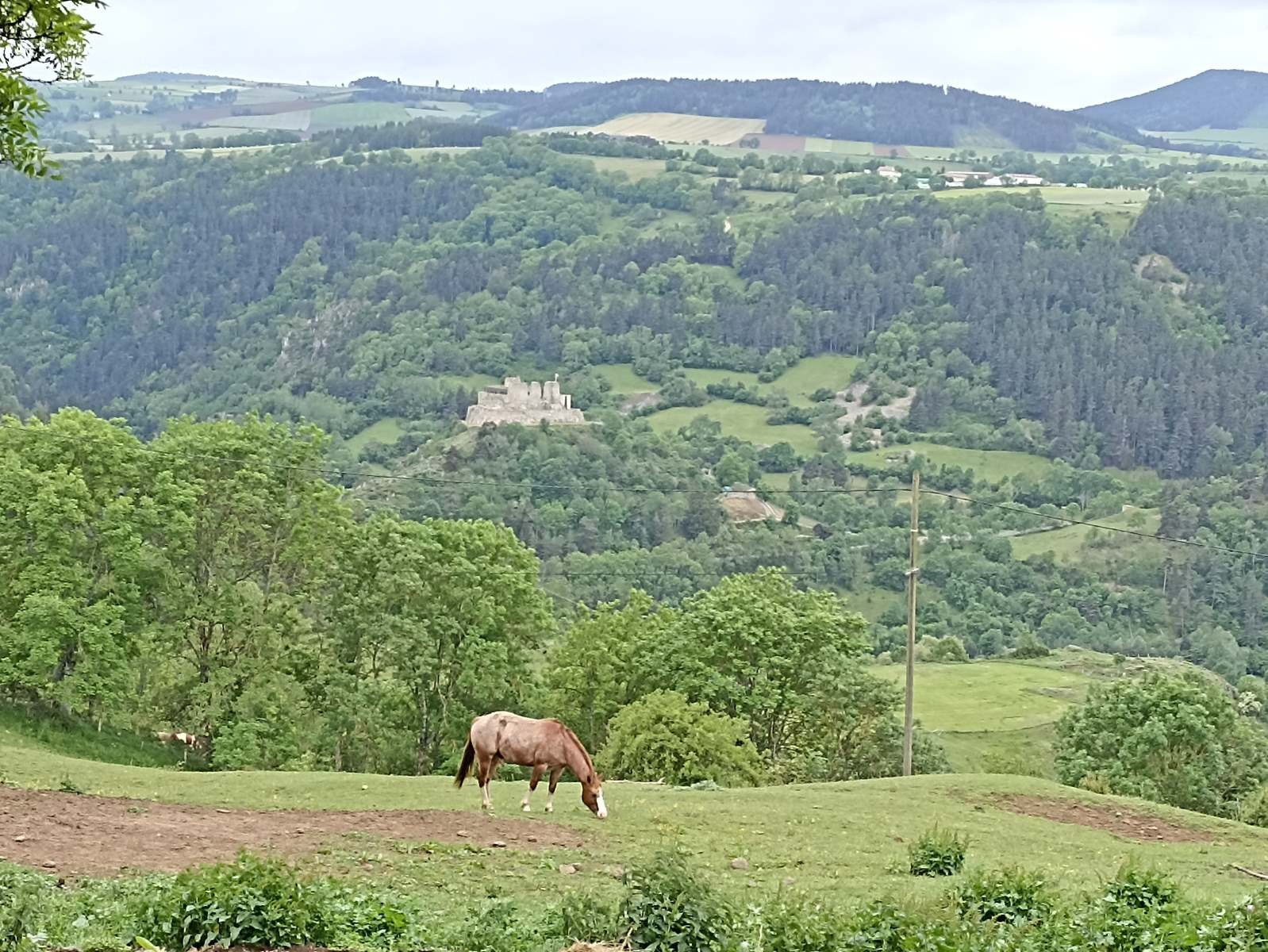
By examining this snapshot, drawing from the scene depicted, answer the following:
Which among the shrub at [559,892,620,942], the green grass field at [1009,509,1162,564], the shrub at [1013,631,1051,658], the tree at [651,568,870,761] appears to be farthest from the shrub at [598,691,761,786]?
the green grass field at [1009,509,1162,564]

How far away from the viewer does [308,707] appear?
47.8 m

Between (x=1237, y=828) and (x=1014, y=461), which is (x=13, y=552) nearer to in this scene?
(x=1237, y=828)

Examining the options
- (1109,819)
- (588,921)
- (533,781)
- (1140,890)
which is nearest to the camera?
(588,921)

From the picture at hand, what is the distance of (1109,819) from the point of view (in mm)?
28641

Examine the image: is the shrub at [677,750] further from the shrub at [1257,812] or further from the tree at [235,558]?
the shrub at [1257,812]

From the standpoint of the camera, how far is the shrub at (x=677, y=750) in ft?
131

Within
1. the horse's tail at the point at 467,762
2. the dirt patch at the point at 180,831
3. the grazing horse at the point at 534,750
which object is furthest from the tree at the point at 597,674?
the dirt patch at the point at 180,831

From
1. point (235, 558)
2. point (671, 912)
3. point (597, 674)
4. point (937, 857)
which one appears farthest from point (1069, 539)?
point (671, 912)

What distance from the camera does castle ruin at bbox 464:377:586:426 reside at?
185750mm

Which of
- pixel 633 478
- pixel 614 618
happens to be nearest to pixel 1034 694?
pixel 614 618

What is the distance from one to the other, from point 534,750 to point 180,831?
18.9 feet

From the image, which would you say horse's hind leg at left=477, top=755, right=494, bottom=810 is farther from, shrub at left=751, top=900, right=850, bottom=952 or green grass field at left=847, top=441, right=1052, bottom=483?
green grass field at left=847, top=441, right=1052, bottom=483

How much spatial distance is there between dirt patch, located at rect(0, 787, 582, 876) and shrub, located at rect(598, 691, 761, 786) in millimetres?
17692

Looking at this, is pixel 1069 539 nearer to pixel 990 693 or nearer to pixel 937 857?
pixel 990 693
